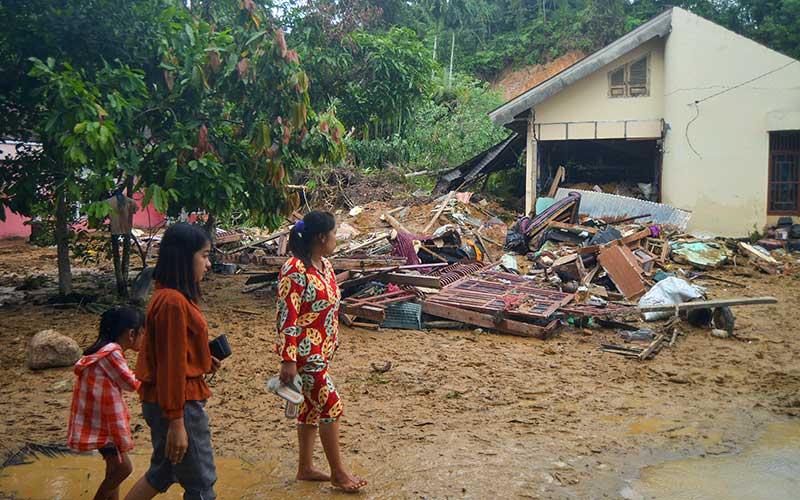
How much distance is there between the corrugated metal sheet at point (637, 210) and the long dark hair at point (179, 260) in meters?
13.5

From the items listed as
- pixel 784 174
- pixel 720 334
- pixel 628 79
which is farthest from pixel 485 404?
pixel 784 174

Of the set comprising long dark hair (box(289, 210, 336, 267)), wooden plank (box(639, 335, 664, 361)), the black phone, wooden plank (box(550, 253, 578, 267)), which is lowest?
wooden plank (box(639, 335, 664, 361))

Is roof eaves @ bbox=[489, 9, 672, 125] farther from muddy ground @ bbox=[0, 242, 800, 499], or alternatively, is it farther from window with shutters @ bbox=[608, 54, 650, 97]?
muddy ground @ bbox=[0, 242, 800, 499]

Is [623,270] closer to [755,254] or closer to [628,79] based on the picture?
[755,254]

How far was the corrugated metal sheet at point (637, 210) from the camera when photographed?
1489 cm

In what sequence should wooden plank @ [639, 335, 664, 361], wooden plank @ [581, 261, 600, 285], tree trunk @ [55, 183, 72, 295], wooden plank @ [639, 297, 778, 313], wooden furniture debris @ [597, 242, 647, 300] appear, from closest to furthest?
wooden plank @ [639, 335, 664, 361]
wooden plank @ [639, 297, 778, 313]
tree trunk @ [55, 183, 72, 295]
wooden furniture debris @ [597, 242, 647, 300]
wooden plank @ [581, 261, 600, 285]

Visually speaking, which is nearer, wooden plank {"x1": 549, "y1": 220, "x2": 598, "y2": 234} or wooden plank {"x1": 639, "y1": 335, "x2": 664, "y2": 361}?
wooden plank {"x1": 639, "y1": 335, "x2": 664, "y2": 361}

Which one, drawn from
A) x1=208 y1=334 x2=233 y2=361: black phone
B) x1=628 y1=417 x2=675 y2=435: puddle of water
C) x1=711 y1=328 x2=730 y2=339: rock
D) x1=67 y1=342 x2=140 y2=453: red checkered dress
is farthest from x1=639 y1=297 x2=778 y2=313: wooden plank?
x1=67 y1=342 x2=140 y2=453: red checkered dress

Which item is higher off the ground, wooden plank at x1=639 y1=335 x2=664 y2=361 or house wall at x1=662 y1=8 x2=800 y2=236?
house wall at x1=662 y1=8 x2=800 y2=236

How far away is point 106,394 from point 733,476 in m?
3.89

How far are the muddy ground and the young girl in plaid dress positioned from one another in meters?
1.05

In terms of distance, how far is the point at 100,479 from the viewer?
4.16 m

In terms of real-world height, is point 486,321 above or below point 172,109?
below

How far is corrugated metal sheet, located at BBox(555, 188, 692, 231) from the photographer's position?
14.9m
